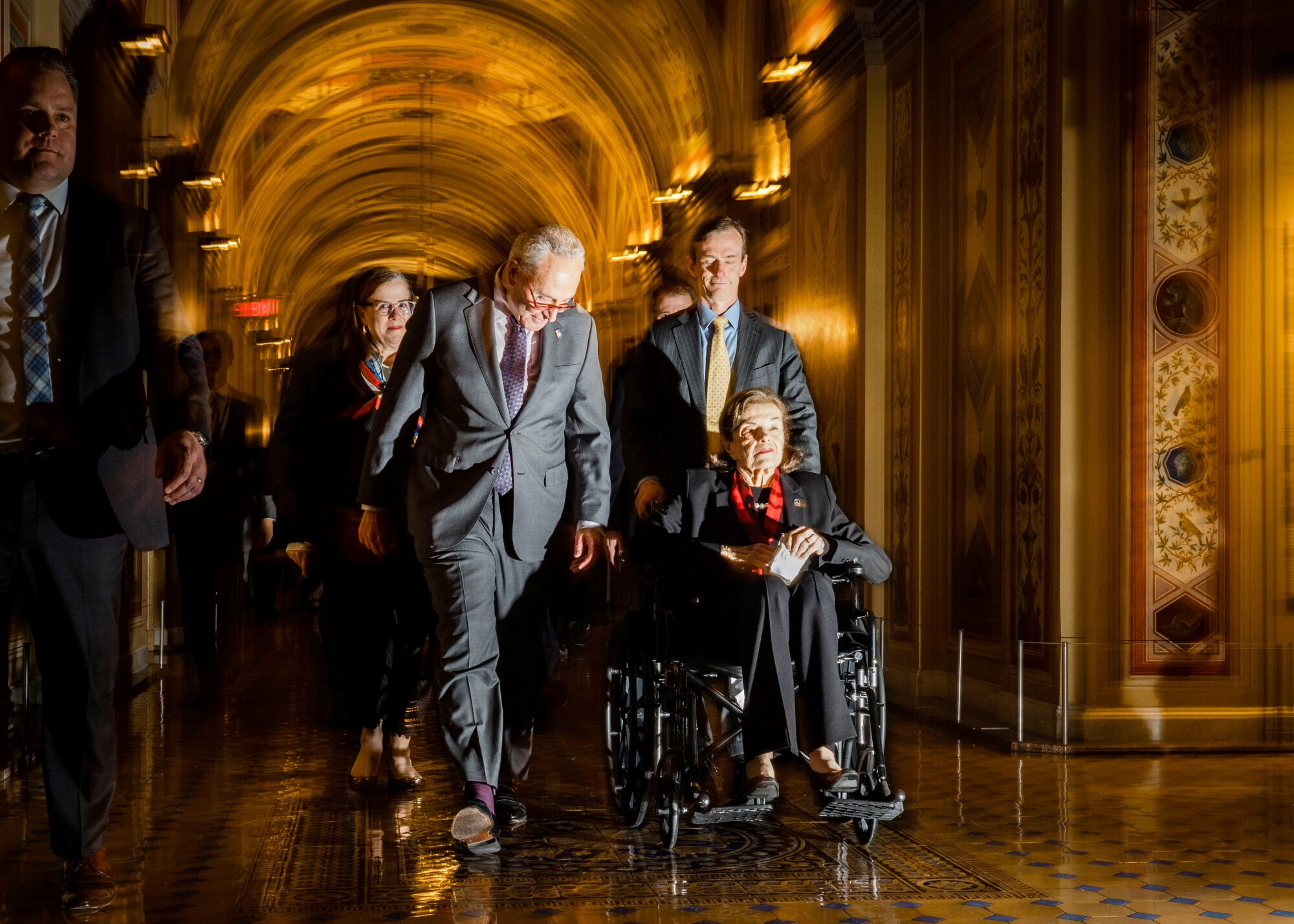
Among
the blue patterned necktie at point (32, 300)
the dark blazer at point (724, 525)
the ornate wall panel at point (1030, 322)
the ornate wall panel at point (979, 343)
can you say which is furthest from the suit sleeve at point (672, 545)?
the ornate wall panel at point (979, 343)

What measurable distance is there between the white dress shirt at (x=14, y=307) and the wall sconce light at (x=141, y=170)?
28.7ft

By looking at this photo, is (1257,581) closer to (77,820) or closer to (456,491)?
(456,491)

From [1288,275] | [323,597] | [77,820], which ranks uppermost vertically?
[1288,275]

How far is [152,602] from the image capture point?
40.6 ft

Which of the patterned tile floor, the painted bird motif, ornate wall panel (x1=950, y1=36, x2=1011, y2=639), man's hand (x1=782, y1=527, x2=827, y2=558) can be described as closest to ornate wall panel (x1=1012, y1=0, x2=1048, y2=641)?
ornate wall panel (x1=950, y1=36, x2=1011, y2=639)

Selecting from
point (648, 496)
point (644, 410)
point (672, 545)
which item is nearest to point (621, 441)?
point (644, 410)

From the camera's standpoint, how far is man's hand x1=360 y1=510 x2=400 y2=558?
494 centimetres

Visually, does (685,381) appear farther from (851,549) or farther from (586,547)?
(851,549)

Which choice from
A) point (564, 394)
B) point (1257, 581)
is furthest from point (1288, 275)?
point (564, 394)

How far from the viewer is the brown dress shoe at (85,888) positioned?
3.72 metres

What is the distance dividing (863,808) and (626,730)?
1.03m

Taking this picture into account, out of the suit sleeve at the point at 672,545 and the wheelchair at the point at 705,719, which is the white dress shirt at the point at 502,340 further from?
the wheelchair at the point at 705,719

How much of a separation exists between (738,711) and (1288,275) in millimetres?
4528

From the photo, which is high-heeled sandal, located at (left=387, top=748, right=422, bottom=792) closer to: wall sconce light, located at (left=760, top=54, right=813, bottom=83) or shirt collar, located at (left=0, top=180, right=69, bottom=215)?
shirt collar, located at (left=0, top=180, right=69, bottom=215)
